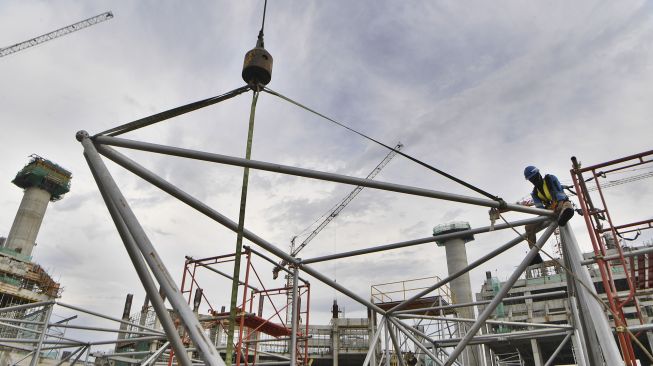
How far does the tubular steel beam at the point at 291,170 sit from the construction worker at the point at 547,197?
83 cm

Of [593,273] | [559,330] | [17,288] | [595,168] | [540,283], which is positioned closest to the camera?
[595,168]

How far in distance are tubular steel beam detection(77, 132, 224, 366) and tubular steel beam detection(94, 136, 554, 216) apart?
14.5 inches

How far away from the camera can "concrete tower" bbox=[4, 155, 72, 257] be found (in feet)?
202

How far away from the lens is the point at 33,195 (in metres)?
66.1

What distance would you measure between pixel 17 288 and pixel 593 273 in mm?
72402

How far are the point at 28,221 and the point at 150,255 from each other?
7492 centimetres

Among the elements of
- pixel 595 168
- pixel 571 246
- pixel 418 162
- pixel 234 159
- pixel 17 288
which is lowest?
pixel 571 246

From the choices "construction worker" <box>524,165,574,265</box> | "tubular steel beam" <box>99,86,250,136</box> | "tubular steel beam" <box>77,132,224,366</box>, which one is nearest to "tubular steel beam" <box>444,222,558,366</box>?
"construction worker" <box>524,165,574,265</box>

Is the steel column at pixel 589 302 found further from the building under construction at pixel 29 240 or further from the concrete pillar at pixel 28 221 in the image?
the concrete pillar at pixel 28 221

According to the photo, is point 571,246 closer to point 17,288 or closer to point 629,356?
point 629,356

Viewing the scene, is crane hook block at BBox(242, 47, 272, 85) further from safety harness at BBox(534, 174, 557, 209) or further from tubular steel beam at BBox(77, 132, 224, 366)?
safety harness at BBox(534, 174, 557, 209)

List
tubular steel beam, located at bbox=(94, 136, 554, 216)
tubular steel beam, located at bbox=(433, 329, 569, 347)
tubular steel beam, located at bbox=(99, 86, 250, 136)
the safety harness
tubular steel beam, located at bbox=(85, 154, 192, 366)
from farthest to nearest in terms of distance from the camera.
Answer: tubular steel beam, located at bbox=(433, 329, 569, 347)
the safety harness
tubular steel beam, located at bbox=(99, 86, 250, 136)
tubular steel beam, located at bbox=(94, 136, 554, 216)
tubular steel beam, located at bbox=(85, 154, 192, 366)

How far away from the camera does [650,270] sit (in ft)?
25.8

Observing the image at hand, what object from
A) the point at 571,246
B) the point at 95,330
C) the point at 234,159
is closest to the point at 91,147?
the point at 234,159
